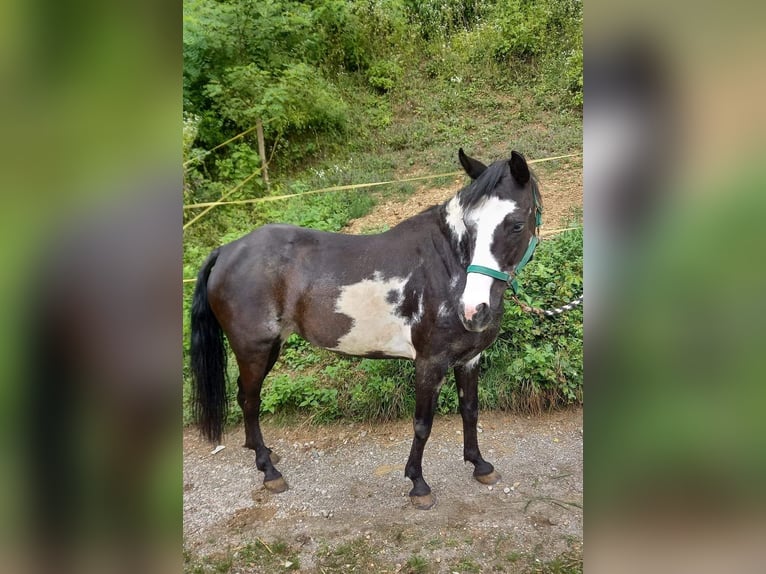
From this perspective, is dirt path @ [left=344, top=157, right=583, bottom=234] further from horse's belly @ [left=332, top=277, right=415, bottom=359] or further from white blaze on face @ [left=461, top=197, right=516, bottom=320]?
white blaze on face @ [left=461, top=197, right=516, bottom=320]

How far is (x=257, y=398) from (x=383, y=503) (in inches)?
39.4

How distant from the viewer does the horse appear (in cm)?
231

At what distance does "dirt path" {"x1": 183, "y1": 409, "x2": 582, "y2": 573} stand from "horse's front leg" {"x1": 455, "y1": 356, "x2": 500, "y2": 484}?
0.07m

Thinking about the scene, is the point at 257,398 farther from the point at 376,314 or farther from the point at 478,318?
the point at 478,318

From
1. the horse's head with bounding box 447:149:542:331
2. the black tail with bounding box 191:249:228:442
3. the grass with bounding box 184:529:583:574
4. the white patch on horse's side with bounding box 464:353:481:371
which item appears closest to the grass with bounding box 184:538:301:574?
the grass with bounding box 184:529:583:574

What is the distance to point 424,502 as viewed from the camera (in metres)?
2.47

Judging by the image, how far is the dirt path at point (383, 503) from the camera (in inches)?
84.4

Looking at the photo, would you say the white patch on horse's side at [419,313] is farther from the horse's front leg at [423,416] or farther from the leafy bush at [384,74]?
the leafy bush at [384,74]

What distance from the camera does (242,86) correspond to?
14.7 ft

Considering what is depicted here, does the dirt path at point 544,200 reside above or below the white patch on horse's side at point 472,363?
above

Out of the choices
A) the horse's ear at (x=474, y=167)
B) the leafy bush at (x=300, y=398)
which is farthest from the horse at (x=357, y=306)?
the leafy bush at (x=300, y=398)
